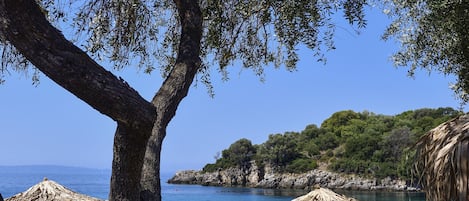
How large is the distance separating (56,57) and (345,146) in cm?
6667

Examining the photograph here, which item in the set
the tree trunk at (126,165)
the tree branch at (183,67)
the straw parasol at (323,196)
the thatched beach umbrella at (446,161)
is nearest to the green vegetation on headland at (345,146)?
the straw parasol at (323,196)

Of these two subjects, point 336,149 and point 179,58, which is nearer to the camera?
point 179,58

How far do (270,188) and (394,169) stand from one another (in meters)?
18.1

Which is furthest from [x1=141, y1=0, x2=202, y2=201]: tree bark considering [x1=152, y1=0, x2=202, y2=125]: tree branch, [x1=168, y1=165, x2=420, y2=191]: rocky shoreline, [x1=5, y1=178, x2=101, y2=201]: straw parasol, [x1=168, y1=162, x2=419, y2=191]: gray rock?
[x1=168, y1=162, x2=419, y2=191]: gray rock

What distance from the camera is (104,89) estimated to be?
325cm

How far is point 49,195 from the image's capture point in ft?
27.8

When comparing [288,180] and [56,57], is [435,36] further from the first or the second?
[288,180]

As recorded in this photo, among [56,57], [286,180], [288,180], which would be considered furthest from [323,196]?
[286,180]

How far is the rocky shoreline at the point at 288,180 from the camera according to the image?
62719 millimetres

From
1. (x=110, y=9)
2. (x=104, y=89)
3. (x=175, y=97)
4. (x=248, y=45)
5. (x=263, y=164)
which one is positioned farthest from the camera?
(x=263, y=164)

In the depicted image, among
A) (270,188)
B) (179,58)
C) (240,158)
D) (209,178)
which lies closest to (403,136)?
A: (270,188)

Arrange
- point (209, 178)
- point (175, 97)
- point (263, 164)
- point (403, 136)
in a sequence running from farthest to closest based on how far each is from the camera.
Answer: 1. point (209, 178)
2. point (263, 164)
3. point (403, 136)
4. point (175, 97)

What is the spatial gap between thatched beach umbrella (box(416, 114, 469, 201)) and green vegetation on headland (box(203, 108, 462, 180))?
5359cm

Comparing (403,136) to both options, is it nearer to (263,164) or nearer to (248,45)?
(263,164)
